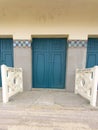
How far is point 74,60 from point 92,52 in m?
0.69

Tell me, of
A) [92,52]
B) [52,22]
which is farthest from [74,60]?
[52,22]

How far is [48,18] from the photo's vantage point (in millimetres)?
3449

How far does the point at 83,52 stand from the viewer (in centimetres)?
353

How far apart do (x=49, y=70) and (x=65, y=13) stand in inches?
71.4

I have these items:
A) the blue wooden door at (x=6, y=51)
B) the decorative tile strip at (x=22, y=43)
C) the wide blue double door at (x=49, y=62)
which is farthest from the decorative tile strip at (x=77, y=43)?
the blue wooden door at (x=6, y=51)

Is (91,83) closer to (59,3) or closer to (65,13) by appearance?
(65,13)

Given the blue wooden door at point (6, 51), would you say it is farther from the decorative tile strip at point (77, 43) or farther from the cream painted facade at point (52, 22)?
the decorative tile strip at point (77, 43)

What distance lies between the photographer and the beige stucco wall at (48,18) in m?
3.35

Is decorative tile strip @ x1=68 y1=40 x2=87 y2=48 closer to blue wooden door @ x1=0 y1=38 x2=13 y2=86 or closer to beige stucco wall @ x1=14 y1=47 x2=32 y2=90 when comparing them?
beige stucco wall @ x1=14 y1=47 x2=32 y2=90

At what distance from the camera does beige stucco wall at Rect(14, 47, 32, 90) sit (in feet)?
11.8

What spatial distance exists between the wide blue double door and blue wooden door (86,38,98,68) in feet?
2.51

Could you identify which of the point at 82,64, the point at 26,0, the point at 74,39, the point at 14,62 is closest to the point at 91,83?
the point at 82,64

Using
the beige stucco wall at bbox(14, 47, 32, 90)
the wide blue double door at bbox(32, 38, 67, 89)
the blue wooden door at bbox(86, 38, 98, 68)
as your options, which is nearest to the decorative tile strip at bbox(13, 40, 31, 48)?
the beige stucco wall at bbox(14, 47, 32, 90)

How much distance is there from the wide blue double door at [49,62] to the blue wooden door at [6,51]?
761mm
